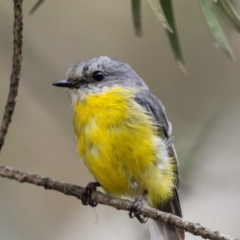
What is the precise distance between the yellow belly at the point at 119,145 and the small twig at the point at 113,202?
0.54 feet

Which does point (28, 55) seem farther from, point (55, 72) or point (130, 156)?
point (130, 156)

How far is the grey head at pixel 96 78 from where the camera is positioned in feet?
10.7

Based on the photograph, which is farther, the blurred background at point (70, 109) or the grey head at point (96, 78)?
the blurred background at point (70, 109)

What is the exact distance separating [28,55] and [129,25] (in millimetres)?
1559

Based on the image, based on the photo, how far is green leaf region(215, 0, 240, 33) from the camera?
2.60 metres

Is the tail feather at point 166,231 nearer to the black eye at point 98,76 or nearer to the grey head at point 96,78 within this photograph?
the grey head at point 96,78

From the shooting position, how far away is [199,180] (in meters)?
4.23

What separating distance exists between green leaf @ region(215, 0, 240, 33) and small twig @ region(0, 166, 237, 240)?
35.2 inches

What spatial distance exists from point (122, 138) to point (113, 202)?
406 millimetres

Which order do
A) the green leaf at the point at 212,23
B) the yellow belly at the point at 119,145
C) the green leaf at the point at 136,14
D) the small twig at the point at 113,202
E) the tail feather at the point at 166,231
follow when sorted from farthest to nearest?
1. the tail feather at the point at 166,231
2. the yellow belly at the point at 119,145
3. the green leaf at the point at 136,14
4. the green leaf at the point at 212,23
5. the small twig at the point at 113,202

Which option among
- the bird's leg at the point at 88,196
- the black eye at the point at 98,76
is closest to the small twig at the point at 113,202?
the bird's leg at the point at 88,196

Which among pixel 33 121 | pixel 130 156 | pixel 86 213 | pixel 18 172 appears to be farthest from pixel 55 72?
pixel 18 172

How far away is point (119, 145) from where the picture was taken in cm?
299

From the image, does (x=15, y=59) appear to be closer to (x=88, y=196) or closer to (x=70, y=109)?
(x=88, y=196)
